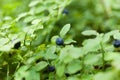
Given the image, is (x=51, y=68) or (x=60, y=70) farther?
(x=51, y=68)

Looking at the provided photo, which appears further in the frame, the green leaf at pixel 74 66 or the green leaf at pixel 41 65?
the green leaf at pixel 41 65

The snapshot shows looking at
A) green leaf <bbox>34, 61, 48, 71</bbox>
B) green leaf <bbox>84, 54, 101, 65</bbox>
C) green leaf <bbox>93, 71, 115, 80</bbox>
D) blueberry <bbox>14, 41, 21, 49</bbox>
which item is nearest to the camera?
green leaf <bbox>93, 71, 115, 80</bbox>

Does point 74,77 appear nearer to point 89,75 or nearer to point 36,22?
point 89,75

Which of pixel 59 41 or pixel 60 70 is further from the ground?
pixel 59 41

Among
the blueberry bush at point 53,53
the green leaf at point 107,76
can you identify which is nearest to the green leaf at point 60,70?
the blueberry bush at point 53,53

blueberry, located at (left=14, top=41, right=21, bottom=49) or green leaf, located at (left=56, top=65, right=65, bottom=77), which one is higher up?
blueberry, located at (left=14, top=41, right=21, bottom=49)

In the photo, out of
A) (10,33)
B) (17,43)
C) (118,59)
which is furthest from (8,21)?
(118,59)

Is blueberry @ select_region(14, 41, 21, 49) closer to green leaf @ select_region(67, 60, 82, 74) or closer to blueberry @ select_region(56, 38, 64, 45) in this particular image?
blueberry @ select_region(56, 38, 64, 45)

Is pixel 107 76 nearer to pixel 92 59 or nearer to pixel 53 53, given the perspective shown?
pixel 92 59

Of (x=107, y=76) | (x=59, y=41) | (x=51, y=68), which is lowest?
(x=107, y=76)

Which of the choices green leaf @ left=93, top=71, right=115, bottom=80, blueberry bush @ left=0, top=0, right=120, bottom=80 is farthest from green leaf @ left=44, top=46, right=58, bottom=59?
green leaf @ left=93, top=71, right=115, bottom=80

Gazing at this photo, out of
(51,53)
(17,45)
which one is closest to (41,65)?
(51,53)

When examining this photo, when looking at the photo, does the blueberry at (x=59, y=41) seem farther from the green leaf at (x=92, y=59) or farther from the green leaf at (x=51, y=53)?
the green leaf at (x=92, y=59)
